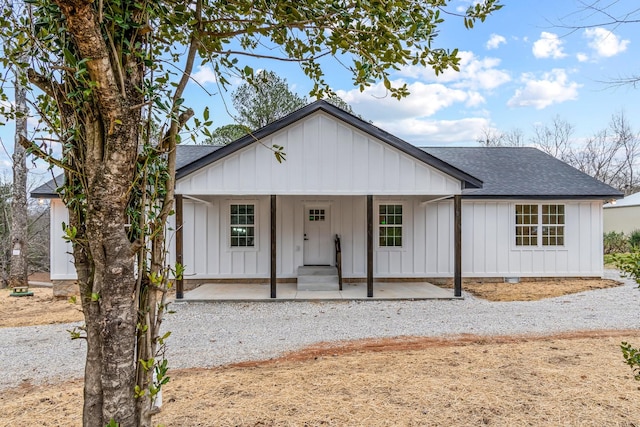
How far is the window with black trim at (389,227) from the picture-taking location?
34.5ft

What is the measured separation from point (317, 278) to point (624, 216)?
21378 mm

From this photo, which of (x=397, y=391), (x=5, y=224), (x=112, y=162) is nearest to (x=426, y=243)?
(x=397, y=391)

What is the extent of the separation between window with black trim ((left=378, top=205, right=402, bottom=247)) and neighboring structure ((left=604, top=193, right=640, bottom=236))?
55.0 ft

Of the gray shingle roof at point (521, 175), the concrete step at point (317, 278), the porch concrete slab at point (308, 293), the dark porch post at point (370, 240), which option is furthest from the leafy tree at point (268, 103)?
the dark porch post at point (370, 240)

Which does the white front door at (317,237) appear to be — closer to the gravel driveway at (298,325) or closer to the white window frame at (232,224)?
the white window frame at (232,224)

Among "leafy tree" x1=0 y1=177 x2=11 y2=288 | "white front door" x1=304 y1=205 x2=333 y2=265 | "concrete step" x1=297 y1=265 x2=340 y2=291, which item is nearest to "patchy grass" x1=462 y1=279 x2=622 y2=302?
"concrete step" x1=297 y1=265 x2=340 y2=291

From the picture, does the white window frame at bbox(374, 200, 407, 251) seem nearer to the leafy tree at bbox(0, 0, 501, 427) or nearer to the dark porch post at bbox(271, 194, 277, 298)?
the dark porch post at bbox(271, 194, 277, 298)

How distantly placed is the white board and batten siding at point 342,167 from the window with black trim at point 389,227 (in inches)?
87.9

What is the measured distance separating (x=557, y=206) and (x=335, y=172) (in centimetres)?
700

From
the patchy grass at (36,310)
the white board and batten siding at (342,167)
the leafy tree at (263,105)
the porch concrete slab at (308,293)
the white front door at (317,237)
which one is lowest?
the patchy grass at (36,310)

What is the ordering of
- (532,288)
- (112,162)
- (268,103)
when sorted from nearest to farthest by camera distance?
(112,162) < (532,288) < (268,103)

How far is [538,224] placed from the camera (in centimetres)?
1066

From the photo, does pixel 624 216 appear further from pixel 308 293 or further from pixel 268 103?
pixel 308 293

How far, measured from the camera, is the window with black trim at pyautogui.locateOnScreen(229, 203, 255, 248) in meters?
10.3
